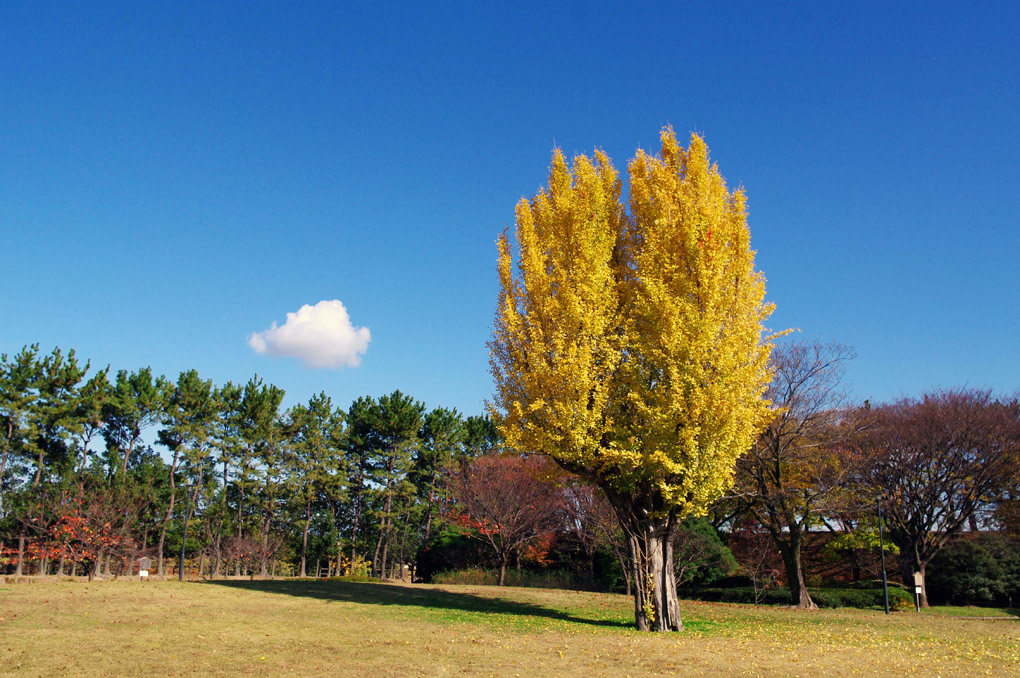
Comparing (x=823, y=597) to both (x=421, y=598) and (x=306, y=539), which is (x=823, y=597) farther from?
(x=306, y=539)

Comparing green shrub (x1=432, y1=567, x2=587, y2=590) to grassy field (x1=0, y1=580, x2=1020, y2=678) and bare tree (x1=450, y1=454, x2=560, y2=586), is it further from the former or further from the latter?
grassy field (x1=0, y1=580, x2=1020, y2=678)

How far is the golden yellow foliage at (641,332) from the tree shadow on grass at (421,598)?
4407mm

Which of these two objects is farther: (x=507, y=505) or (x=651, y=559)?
(x=507, y=505)

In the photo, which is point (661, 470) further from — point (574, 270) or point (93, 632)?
point (93, 632)

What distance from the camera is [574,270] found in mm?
15617

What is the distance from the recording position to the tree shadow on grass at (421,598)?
55.7 ft

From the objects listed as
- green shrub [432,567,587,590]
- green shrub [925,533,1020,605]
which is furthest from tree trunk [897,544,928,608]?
green shrub [432,567,587,590]

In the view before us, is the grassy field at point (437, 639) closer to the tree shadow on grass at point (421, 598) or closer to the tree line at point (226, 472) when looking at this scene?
the tree shadow on grass at point (421, 598)

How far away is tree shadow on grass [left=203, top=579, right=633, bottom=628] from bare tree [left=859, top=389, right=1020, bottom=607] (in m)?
16.8

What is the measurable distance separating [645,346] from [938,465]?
19.9 meters

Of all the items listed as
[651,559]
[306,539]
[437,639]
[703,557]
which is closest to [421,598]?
[651,559]

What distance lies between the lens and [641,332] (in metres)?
15.9

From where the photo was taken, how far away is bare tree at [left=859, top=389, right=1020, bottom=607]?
2703cm

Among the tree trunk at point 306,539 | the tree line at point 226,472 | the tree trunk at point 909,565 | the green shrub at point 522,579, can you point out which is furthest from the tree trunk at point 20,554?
the tree trunk at point 909,565
